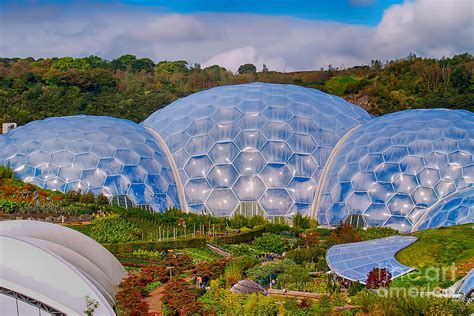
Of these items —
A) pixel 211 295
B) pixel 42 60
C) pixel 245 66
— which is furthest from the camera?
pixel 245 66

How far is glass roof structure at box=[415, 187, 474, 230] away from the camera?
2577cm

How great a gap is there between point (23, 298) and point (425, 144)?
66.1ft

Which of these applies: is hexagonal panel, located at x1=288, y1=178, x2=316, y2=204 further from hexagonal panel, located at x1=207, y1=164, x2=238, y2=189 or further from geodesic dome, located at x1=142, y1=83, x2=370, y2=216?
hexagonal panel, located at x1=207, y1=164, x2=238, y2=189

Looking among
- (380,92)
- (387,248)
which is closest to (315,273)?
(387,248)

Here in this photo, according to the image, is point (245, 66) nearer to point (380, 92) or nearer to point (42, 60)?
point (42, 60)

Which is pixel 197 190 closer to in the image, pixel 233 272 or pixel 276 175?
pixel 276 175

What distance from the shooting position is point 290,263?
21.2 meters

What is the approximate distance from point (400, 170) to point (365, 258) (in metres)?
9.94

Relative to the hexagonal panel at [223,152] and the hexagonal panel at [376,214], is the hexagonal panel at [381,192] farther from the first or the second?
the hexagonal panel at [223,152]

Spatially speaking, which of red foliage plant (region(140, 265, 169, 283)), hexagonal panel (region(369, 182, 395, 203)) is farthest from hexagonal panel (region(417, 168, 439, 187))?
red foliage plant (region(140, 265, 169, 283))

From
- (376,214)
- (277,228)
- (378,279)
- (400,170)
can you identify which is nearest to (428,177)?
(400,170)

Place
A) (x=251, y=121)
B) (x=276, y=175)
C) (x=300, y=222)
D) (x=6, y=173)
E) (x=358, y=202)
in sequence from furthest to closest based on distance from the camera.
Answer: (x=251, y=121) → (x=276, y=175) → (x=6, y=173) → (x=300, y=222) → (x=358, y=202)

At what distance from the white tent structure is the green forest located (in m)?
43.2

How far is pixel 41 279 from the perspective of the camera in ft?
48.9
